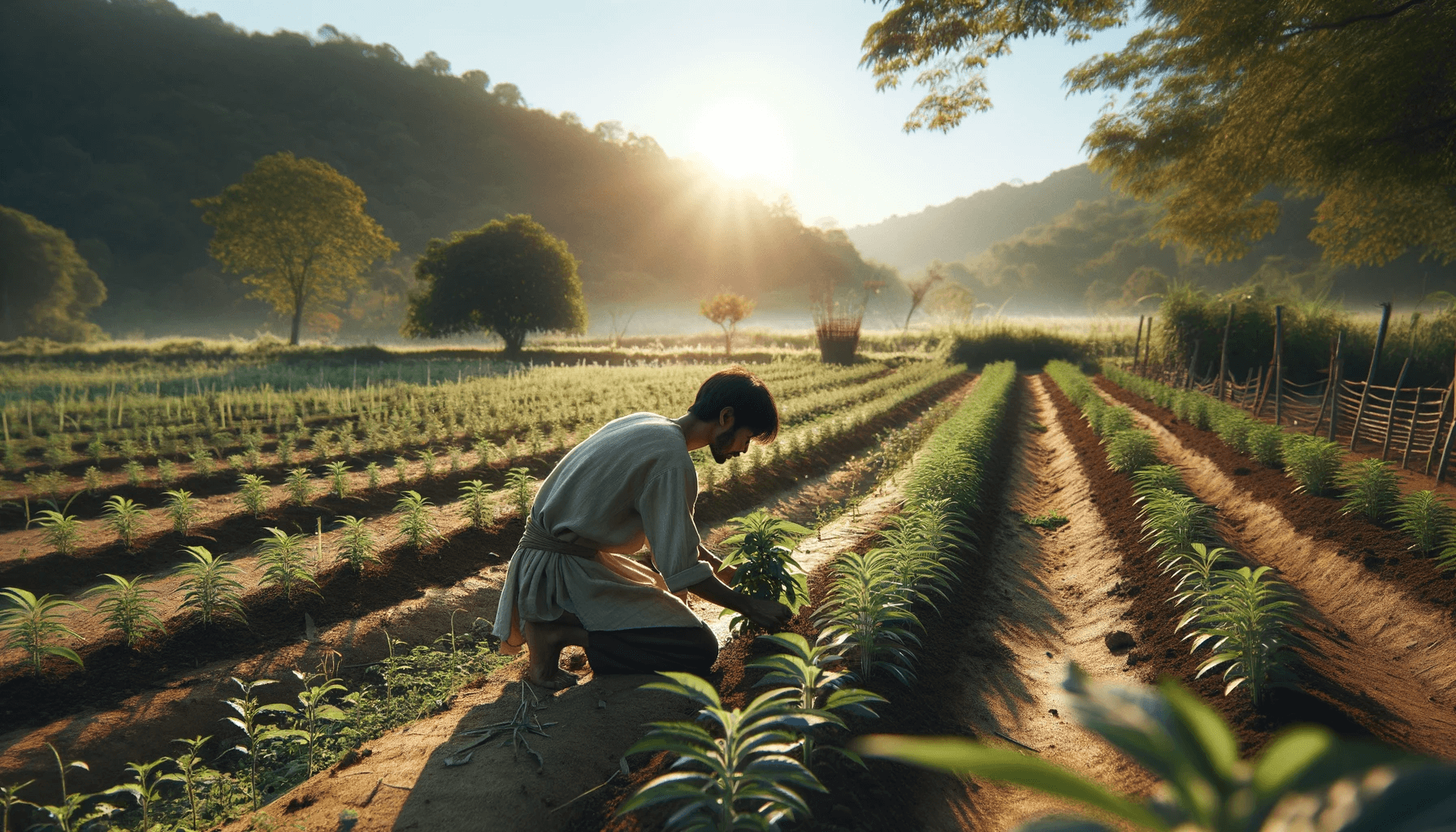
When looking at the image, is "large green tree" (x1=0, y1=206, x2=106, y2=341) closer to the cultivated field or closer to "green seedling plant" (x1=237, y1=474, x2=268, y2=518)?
the cultivated field

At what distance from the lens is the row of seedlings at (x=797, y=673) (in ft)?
4.95

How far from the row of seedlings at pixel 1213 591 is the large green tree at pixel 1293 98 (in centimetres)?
593

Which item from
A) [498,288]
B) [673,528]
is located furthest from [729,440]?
[498,288]

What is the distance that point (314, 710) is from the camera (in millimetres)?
2779

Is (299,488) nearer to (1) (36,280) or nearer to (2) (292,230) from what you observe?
(2) (292,230)

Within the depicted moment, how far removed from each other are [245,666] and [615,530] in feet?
8.14

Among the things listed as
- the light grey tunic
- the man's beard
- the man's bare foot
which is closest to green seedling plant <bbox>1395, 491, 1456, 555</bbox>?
the man's beard

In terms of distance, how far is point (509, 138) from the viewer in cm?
10150

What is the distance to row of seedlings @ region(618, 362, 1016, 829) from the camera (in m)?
1.51

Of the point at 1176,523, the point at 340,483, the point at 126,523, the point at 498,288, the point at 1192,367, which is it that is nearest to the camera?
the point at 1176,523

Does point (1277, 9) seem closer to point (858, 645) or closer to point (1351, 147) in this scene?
point (1351, 147)

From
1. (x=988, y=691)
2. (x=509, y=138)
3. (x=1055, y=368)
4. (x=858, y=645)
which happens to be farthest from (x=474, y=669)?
(x=509, y=138)

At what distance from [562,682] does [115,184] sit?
9206 cm

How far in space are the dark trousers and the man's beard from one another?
→ 2.75ft
